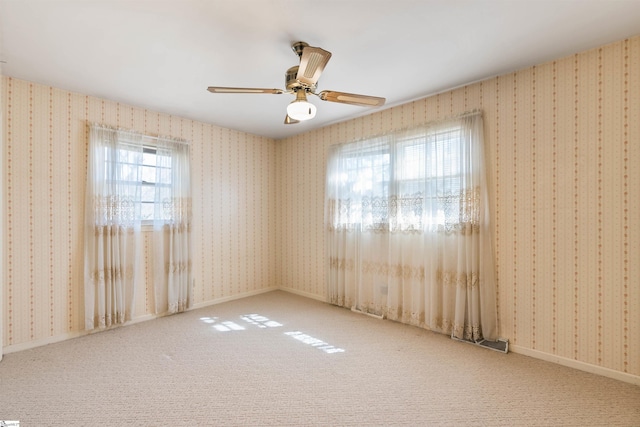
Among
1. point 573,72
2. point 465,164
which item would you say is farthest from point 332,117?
point 573,72

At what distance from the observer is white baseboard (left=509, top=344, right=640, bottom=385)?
230 cm

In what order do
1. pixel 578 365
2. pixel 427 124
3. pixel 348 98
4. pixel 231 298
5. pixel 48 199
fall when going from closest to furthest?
pixel 348 98 < pixel 578 365 < pixel 48 199 < pixel 427 124 < pixel 231 298

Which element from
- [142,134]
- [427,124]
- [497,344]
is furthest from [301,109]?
[497,344]

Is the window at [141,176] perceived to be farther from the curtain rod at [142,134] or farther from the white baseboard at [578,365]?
the white baseboard at [578,365]

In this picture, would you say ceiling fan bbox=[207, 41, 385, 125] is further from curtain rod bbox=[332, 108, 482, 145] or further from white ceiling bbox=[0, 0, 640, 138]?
curtain rod bbox=[332, 108, 482, 145]

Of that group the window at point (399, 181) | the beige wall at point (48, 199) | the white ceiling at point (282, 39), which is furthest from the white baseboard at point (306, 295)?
the white ceiling at point (282, 39)

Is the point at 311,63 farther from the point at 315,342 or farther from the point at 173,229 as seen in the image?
the point at 173,229

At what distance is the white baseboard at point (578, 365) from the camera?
7.54 feet

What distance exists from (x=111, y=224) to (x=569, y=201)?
456 cm

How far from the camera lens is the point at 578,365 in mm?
2500

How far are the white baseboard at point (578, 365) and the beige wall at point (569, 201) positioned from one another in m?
0.01

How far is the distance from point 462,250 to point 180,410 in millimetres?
2773

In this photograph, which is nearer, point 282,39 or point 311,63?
point 311,63

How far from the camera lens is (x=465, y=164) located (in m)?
3.08
